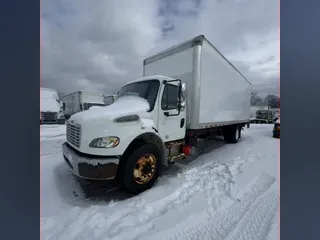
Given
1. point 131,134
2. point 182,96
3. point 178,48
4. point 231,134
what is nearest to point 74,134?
point 131,134

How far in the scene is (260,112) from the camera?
24156 millimetres

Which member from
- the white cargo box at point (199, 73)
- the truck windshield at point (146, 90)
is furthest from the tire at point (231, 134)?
the truck windshield at point (146, 90)

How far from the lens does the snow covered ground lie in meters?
1.76

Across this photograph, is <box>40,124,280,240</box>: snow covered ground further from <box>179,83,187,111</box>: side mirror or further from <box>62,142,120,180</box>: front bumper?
<box>179,83,187,111</box>: side mirror

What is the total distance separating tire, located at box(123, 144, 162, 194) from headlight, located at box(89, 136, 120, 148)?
14.2 inches

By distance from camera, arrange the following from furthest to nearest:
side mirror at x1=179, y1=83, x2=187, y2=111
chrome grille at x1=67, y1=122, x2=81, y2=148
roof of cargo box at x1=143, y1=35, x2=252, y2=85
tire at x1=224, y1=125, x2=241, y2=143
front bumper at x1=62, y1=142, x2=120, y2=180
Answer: tire at x1=224, y1=125, x2=241, y2=143
roof of cargo box at x1=143, y1=35, x2=252, y2=85
side mirror at x1=179, y1=83, x2=187, y2=111
chrome grille at x1=67, y1=122, x2=81, y2=148
front bumper at x1=62, y1=142, x2=120, y2=180

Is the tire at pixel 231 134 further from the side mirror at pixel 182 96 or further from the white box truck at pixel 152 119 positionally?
the side mirror at pixel 182 96

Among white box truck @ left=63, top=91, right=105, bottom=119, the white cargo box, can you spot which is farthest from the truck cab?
white box truck @ left=63, top=91, right=105, bottom=119

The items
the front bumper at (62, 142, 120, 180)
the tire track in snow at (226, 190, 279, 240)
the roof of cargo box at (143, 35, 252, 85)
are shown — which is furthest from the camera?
the roof of cargo box at (143, 35, 252, 85)

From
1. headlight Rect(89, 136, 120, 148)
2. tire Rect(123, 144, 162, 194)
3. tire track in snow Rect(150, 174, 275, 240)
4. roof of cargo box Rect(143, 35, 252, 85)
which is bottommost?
tire track in snow Rect(150, 174, 275, 240)

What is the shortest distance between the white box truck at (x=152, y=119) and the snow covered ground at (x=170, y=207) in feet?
1.25

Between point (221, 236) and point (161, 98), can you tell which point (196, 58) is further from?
point (221, 236)

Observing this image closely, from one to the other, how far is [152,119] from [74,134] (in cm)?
136

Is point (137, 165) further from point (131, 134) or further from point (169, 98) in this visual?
point (169, 98)
